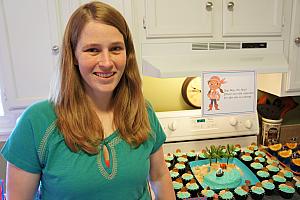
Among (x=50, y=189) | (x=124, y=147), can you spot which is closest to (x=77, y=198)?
(x=50, y=189)

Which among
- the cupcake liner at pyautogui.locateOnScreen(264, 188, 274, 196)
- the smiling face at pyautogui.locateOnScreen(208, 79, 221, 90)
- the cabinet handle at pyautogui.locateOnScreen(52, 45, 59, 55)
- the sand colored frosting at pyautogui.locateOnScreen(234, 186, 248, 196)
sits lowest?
the cupcake liner at pyautogui.locateOnScreen(264, 188, 274, 196)

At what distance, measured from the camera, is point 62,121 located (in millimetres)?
756

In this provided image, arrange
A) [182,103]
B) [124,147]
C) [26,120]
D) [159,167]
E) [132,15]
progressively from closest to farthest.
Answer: [26,120] → [124,147] → [159,167] → [132,15] → [182,103]

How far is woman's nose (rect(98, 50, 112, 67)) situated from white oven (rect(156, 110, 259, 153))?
0.81 meters

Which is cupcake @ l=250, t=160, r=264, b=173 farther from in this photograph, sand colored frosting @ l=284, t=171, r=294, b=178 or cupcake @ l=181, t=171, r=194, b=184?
cupcake @ l=181, t=171, r=194, b=184

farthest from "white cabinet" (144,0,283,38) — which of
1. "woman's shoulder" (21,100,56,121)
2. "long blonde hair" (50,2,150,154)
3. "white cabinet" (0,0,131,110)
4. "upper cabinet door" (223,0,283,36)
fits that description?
"woman's shoulder" (21,100,56,121)

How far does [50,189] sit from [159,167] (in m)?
0.42

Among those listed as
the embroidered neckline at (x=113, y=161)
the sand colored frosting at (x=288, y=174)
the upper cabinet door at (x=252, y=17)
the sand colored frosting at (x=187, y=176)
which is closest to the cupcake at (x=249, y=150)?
the sand colored frosting at (x=288, y=174)

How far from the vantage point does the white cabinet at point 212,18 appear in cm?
124

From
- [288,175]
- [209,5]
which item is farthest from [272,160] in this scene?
[209,5]

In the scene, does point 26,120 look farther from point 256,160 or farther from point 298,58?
point 298,58

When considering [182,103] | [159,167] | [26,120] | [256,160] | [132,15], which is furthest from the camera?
[182,103]

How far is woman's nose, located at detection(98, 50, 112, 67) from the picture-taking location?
0.73m

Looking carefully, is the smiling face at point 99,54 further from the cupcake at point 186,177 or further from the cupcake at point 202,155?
the cupcake at point 202,155
